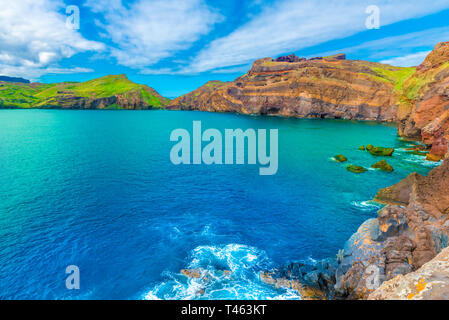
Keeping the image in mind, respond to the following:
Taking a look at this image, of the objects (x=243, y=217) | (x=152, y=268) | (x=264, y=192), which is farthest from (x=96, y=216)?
(x=264, y=192)

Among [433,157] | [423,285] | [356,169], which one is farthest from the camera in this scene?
[433,157]

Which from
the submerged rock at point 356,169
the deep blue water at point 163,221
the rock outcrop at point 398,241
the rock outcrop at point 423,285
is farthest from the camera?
the submerged rock at point 356,169

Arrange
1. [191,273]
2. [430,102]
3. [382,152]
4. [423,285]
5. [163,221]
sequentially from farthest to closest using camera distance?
[382,152], [430,102], [163,221], [191,273], [423,285]

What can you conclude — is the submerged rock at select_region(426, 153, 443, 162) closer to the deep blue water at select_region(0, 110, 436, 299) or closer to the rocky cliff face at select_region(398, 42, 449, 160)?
the rocky cliff face at select_region(398, 42, 449, 160)

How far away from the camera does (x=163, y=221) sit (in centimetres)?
3622

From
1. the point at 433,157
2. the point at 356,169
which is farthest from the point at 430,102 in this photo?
the point at 356,169

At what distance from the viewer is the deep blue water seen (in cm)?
2477

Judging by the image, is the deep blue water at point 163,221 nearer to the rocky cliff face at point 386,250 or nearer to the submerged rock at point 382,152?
the rocky cliff face at point 386,250

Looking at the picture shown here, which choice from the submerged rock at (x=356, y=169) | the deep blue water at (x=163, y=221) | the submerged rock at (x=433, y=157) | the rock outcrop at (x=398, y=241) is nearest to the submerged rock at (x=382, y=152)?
the deep blue water at (x=163, y=221)

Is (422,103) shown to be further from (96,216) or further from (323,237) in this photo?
(96,216)

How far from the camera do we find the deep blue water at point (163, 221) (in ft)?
81.3

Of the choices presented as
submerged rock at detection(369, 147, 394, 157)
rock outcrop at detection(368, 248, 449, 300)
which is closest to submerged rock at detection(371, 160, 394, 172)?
submerged rock at detection(369, 147, 394, 157)

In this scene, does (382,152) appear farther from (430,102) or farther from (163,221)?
(163,221)

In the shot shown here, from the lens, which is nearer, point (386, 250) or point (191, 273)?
point (386, 250)
